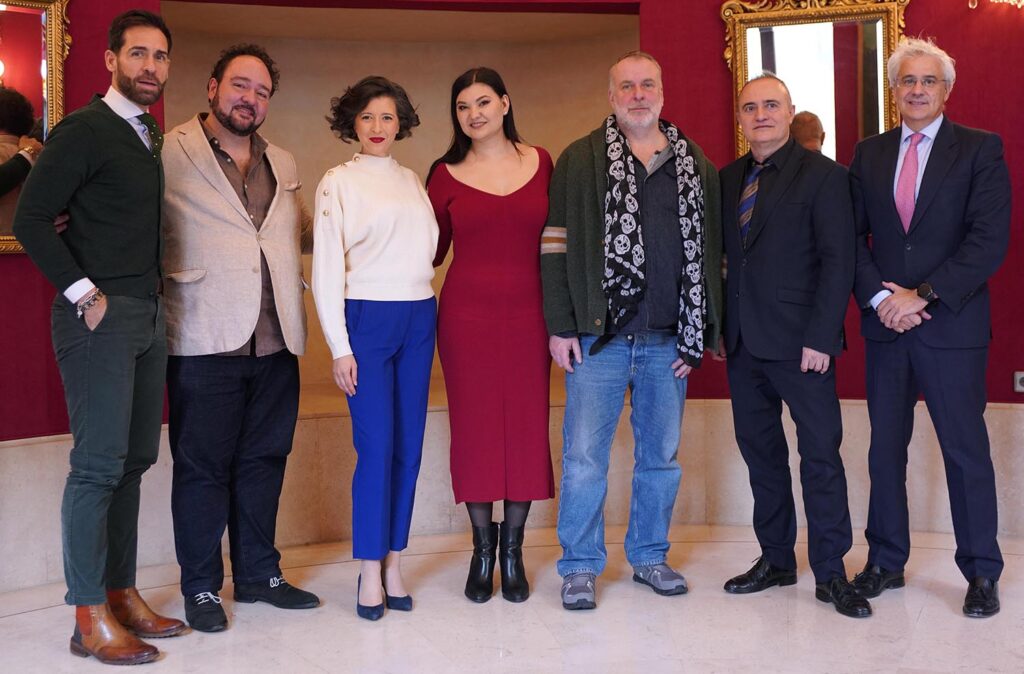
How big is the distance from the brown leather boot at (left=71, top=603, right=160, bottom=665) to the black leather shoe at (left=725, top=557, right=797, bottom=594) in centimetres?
194

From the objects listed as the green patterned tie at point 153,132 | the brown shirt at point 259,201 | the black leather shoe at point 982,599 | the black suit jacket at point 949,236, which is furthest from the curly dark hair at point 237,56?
the black leather shoe at point 982,599

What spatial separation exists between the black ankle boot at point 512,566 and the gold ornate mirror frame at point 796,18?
6.60 feet

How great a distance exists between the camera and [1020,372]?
4484 mm

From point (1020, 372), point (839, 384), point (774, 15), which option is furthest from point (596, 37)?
point (1020, 372)

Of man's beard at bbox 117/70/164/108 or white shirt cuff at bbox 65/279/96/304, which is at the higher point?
man's beard at bbox 117/70/164/108

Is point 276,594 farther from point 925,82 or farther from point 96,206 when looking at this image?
point 925,82

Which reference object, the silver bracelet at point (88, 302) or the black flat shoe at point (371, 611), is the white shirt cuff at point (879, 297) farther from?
the silver bracelet at point (88, 302)

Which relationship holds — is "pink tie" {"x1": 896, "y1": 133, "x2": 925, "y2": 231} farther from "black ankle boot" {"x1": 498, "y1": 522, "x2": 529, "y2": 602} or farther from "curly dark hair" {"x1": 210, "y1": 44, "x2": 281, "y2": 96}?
"curly dark hair" {"x1": 210, "y1": 44, "x2": 281, "y2": 96}

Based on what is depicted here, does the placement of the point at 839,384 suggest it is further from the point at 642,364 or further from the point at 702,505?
the point at 642,364

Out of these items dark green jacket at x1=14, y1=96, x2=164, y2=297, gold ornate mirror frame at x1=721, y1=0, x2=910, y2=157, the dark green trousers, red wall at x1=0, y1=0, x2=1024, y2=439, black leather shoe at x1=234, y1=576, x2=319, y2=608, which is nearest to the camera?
dark green jacket at x1=14, y1=96, x2=164, y2=297

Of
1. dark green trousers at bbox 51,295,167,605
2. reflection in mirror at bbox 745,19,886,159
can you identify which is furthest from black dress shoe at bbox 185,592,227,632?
reflection in mirror at bbox 745,19,886,159

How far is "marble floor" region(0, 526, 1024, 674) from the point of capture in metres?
3.14

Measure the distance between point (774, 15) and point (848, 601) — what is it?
250 cm

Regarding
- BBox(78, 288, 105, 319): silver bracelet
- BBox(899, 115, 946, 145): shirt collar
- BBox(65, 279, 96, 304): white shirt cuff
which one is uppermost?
BBox(899, 115, 946, 145): shirt collar
